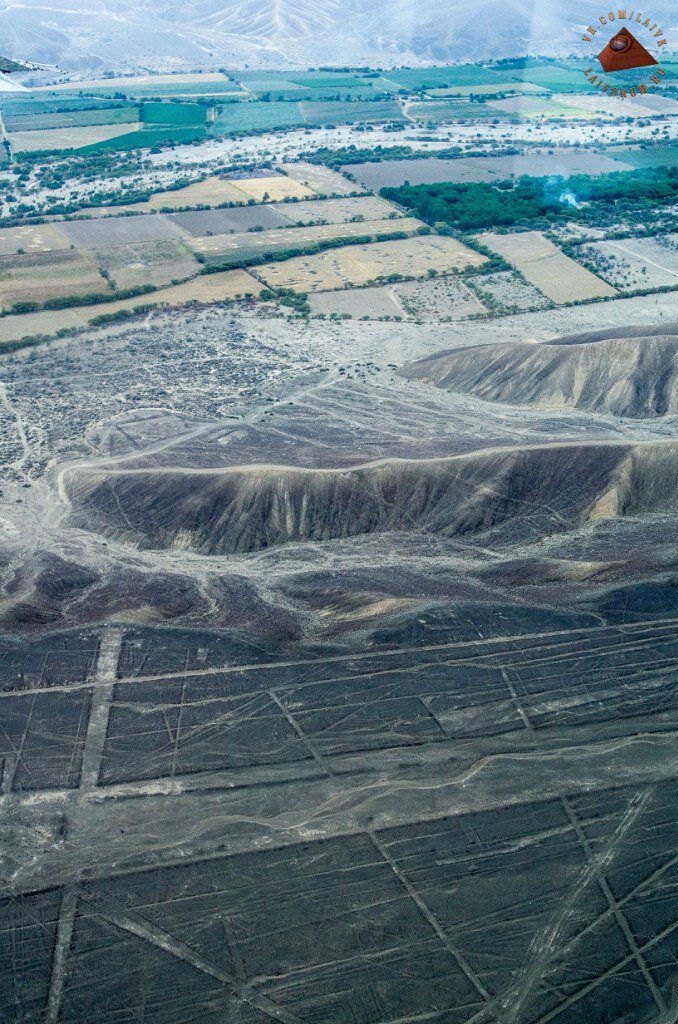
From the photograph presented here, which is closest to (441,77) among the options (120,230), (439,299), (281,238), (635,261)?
(281,238)

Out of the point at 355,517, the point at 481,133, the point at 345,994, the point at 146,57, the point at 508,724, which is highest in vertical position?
the point at 146,57

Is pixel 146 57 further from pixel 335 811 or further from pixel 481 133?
pixel 335 811

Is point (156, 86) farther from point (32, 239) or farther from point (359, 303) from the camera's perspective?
point (359, 303)

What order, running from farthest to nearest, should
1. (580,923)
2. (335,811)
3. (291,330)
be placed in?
(291,330), (335,811), (580,923)

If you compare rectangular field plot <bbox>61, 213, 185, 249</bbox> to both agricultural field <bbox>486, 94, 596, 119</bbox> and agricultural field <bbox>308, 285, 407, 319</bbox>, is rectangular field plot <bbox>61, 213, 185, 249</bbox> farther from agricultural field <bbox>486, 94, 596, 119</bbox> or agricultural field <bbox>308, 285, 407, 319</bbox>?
agricultural field <bbox>486, 94, 596, 119</bbox>

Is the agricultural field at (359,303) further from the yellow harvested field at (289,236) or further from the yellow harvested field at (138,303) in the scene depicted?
the yellow harvested field at (289,236)

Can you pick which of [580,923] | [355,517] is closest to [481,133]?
[355,517]

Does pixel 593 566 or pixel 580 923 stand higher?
pixel 593 566
